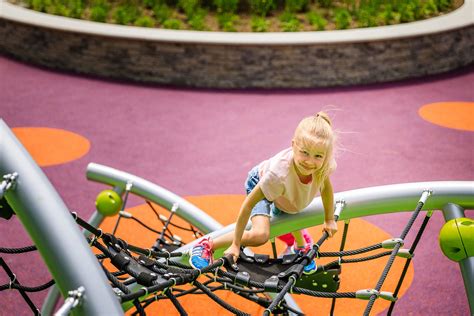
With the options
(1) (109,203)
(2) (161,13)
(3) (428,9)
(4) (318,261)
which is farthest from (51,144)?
(3) (428,9)

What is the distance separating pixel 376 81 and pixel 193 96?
2.24m

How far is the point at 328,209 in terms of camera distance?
2.08 m

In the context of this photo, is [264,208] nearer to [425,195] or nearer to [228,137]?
[425,195]

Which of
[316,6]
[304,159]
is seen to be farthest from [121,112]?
[304,159]

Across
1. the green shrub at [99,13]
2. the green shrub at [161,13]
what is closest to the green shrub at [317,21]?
the green shrub at [161,13]

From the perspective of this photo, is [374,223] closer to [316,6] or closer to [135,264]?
[135,264]

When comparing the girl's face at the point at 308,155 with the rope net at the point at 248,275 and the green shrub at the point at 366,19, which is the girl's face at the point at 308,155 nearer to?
the rope net at the point at 248,275

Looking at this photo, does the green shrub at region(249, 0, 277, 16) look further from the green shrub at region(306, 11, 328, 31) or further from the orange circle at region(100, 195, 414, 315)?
the orange circle at region(100, 195, 414, 315)

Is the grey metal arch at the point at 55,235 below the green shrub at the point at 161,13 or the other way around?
the other way around

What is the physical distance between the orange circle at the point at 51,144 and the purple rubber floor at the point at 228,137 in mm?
99

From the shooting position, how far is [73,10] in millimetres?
8281

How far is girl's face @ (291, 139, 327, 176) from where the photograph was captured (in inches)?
73.8

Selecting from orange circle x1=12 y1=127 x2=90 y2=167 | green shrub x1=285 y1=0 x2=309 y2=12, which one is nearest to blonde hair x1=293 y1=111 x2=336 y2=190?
orange circle x1=12 y1=127 x2=90 y2=167

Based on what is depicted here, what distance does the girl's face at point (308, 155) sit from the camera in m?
1.87
